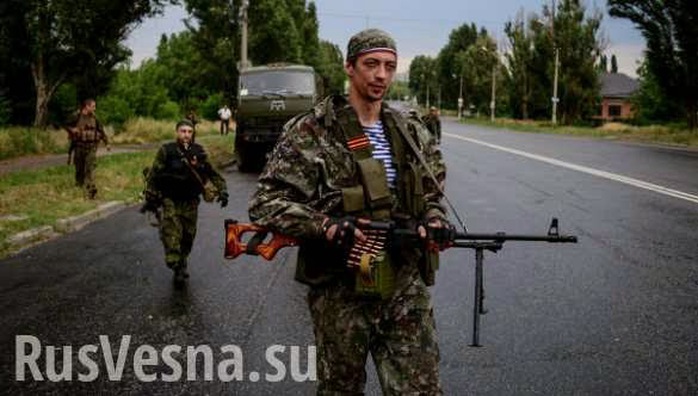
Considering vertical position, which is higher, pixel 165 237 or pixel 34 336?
pixel 165 237

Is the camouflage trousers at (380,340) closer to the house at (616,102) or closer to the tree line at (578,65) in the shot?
the tree line at (578,65)

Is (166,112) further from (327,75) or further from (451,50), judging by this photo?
(451,50)

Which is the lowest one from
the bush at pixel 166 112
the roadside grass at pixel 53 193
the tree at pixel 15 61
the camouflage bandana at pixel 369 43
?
the roadside grass at pixel 53 193

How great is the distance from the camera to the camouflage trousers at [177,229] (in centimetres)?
698

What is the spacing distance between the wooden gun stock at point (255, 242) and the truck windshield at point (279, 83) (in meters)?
16.1

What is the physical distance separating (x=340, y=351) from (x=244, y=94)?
16949mm

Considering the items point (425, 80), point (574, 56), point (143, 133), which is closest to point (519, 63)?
point (574, 56)

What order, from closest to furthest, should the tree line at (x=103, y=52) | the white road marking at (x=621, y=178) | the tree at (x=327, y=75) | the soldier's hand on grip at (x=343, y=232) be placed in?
the soldier's hand on grip at (x=343, y=232), the white road marking at (x=621, y=178), the tree at (x=327, y=75), the tree line at (x=103, y=52)

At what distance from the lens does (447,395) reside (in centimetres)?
410

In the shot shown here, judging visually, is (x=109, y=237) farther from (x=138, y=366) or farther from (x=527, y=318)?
(x=527, y=318)

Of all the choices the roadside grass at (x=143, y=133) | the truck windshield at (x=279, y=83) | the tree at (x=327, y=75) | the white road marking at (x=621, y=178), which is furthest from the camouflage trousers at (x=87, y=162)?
the roadside grass at (x=143, y=133)

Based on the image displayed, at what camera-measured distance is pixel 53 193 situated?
12.5 m

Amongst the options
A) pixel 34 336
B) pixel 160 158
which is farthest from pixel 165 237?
pixel 34 336

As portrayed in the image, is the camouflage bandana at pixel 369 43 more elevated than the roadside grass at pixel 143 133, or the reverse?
the camouflage bandana at pixel 369 43
